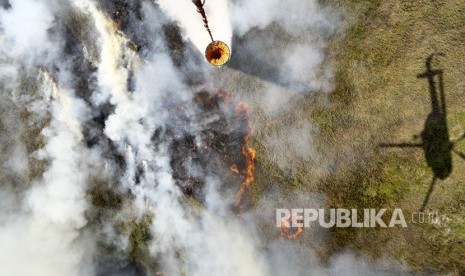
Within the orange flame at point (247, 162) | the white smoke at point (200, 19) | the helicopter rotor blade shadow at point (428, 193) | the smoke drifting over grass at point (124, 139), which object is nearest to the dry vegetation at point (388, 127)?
the helicopter rotor blade shadow at point (428, 193)

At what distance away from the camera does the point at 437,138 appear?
36.6 feet

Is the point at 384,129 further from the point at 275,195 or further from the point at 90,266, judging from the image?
the point at 90,266

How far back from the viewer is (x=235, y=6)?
11891 mm

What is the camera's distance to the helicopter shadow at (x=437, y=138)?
36.5 ft

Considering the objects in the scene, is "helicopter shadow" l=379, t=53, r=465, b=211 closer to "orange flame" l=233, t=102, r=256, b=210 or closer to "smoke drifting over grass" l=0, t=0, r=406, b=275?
"smoke drifting over grass" l=0, t=0, r=406, b=275

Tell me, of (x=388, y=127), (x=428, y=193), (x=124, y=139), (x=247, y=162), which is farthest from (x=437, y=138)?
(x=124, y=139)

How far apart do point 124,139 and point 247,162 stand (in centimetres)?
393

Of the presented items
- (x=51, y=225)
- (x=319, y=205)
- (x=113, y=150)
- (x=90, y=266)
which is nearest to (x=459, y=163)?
(x=319, y=205)

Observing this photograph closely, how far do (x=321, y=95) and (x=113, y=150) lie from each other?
672 cm

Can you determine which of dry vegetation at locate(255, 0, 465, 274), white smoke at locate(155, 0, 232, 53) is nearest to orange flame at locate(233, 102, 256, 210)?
dry vegetation at locate(255, 0, 465, 274)

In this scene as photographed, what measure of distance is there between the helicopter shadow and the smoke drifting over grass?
3.28 metres

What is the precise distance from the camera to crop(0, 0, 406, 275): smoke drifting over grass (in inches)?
466

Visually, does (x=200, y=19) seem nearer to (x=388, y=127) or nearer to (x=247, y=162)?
(x=247, y=162)

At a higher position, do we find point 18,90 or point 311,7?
point 311,7
